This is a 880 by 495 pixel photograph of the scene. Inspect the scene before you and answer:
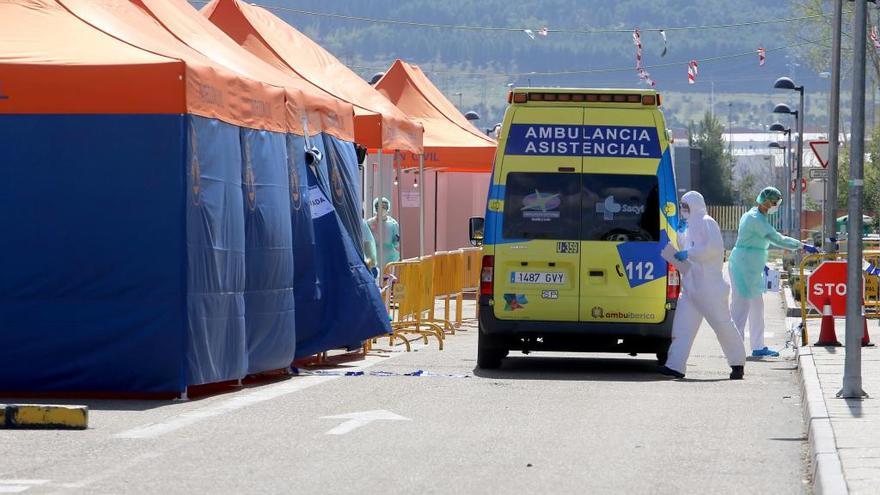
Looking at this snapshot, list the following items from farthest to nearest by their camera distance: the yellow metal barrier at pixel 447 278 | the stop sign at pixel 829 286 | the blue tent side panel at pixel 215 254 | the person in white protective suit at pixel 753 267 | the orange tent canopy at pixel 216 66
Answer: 1. the yellow metal barrier at pixel 447 278
2. the person in white protective suit at pixel 753 267
3. the stop sign at pixel 829 286
4. the orange tent canopy at pixel 216 66
5. the blue tent side panel at pixel 215 254

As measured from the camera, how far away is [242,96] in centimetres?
1482

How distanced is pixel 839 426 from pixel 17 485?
530 centimetres

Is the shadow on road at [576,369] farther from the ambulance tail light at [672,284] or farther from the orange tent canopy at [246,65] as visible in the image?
the orange tent canopy at [246,65]

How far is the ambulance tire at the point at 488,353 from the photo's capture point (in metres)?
16.9

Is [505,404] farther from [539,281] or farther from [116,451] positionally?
[116,451]

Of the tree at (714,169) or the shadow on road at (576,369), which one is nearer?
the shadow on road at (576,369)

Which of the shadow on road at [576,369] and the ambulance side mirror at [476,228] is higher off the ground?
the ambulance side mirror at [476,228]

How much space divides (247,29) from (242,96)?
30.8ft

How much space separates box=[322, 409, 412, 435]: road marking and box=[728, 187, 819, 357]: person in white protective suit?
24.1 feet

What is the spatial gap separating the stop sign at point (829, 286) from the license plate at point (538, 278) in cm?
363

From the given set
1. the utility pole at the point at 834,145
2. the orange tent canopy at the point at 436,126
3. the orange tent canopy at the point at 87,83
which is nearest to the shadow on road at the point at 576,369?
the orange tent canopy at the point at 87,83

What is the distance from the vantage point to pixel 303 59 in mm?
24531

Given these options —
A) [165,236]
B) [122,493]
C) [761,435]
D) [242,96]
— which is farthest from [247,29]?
[122,493]

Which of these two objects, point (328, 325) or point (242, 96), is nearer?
point (242, 96)
